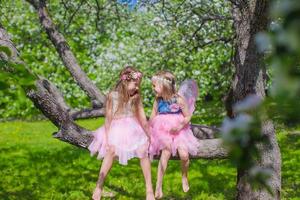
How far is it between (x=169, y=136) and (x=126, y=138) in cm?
49

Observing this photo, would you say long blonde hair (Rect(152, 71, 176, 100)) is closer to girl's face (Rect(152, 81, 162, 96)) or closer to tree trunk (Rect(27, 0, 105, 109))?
girl's face (Rect(152, 81, 162, 96))

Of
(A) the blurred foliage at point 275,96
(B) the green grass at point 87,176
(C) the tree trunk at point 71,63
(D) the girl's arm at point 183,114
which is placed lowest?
(B) the green grass at point 87,176

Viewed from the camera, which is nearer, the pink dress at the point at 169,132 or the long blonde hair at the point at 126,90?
the pink dress at the point at 169,132

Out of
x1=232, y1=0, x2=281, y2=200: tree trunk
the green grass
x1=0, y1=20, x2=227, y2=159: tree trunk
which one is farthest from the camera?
the green grass

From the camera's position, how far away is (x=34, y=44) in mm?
23797

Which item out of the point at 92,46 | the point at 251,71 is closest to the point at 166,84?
the point at 251,71

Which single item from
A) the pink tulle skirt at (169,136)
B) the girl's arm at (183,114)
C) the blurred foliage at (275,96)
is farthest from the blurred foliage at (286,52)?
the girl's arm at (183,114)

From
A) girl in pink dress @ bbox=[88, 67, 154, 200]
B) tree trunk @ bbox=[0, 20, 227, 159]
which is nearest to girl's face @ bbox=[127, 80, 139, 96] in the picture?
girl in pink dress @ bbox=[88, 67, 154, 200]

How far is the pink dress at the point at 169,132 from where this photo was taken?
6.08 meters

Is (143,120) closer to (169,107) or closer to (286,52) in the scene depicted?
(169,107)

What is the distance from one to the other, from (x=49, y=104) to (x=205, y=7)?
8632mm

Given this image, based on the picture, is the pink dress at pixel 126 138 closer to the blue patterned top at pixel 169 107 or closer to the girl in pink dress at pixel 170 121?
the girl in pink dress at pixel 170 121

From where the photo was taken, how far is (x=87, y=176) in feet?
34.3

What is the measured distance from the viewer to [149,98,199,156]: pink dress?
6.08 meters
